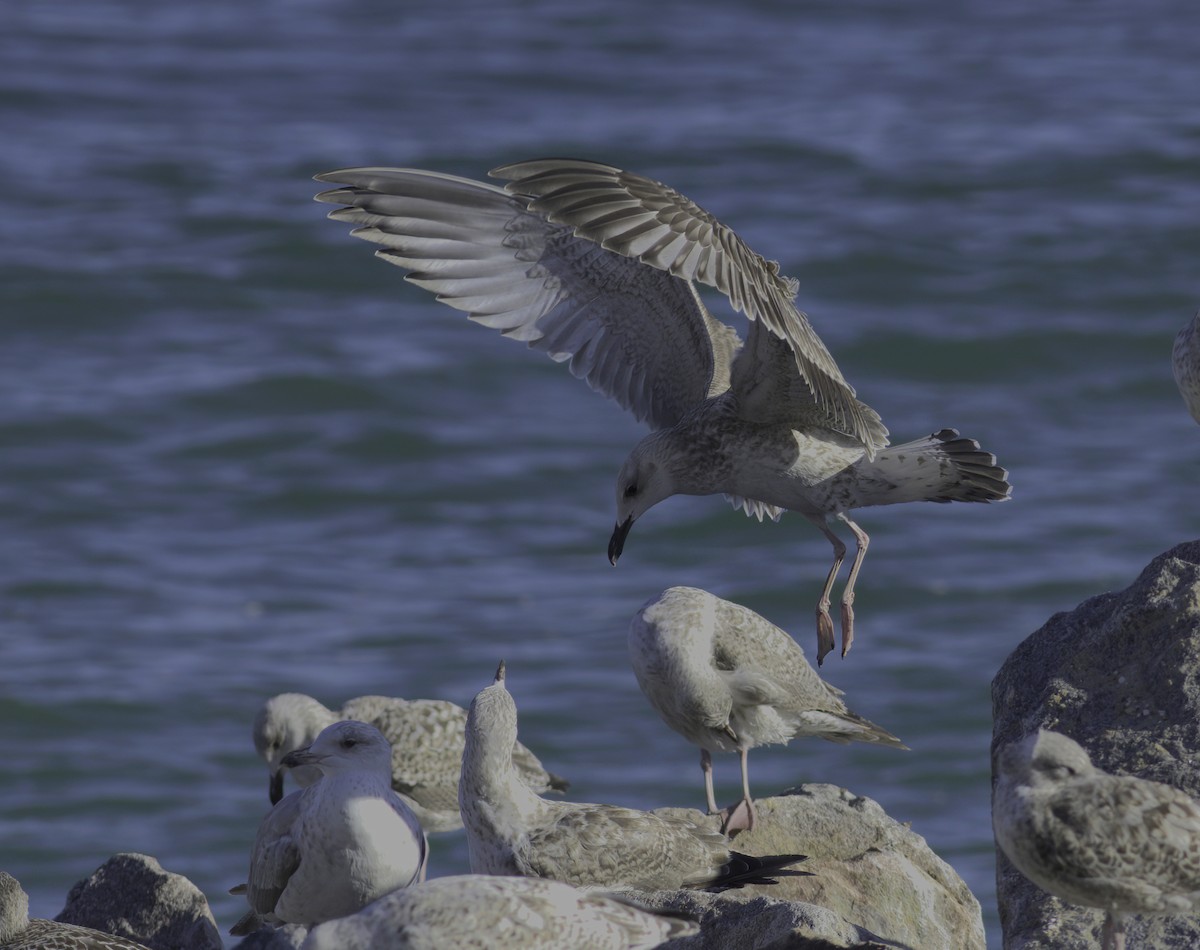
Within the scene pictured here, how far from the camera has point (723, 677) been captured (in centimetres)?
692

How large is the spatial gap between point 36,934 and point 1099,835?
311cm

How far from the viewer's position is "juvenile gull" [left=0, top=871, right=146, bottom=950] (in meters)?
5.85

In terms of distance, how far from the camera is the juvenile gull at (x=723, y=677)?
682cm

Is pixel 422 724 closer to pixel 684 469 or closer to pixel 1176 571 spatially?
pixel 684 469

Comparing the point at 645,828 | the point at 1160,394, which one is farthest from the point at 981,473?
the point at 1160,394

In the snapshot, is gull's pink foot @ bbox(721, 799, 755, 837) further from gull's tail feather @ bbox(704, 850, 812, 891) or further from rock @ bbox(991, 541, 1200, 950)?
rock @ bbox(991, 541, 1200, 950)

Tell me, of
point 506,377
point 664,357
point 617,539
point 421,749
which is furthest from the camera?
point 506,377

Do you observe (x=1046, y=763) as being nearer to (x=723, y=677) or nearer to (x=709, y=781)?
(x=723, y=677)

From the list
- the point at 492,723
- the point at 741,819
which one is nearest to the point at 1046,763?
the point at 492,723

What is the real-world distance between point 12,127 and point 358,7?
5.83 m

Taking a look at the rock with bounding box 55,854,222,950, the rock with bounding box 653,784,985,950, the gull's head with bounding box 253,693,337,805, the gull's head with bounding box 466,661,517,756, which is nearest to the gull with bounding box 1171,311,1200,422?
the rock with bounding box 653,784,985,950

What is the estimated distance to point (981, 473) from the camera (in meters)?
7.83

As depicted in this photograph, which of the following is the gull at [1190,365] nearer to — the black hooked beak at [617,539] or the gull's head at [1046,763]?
the black hooked beak at [617,539]

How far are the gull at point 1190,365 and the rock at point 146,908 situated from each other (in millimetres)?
3748
